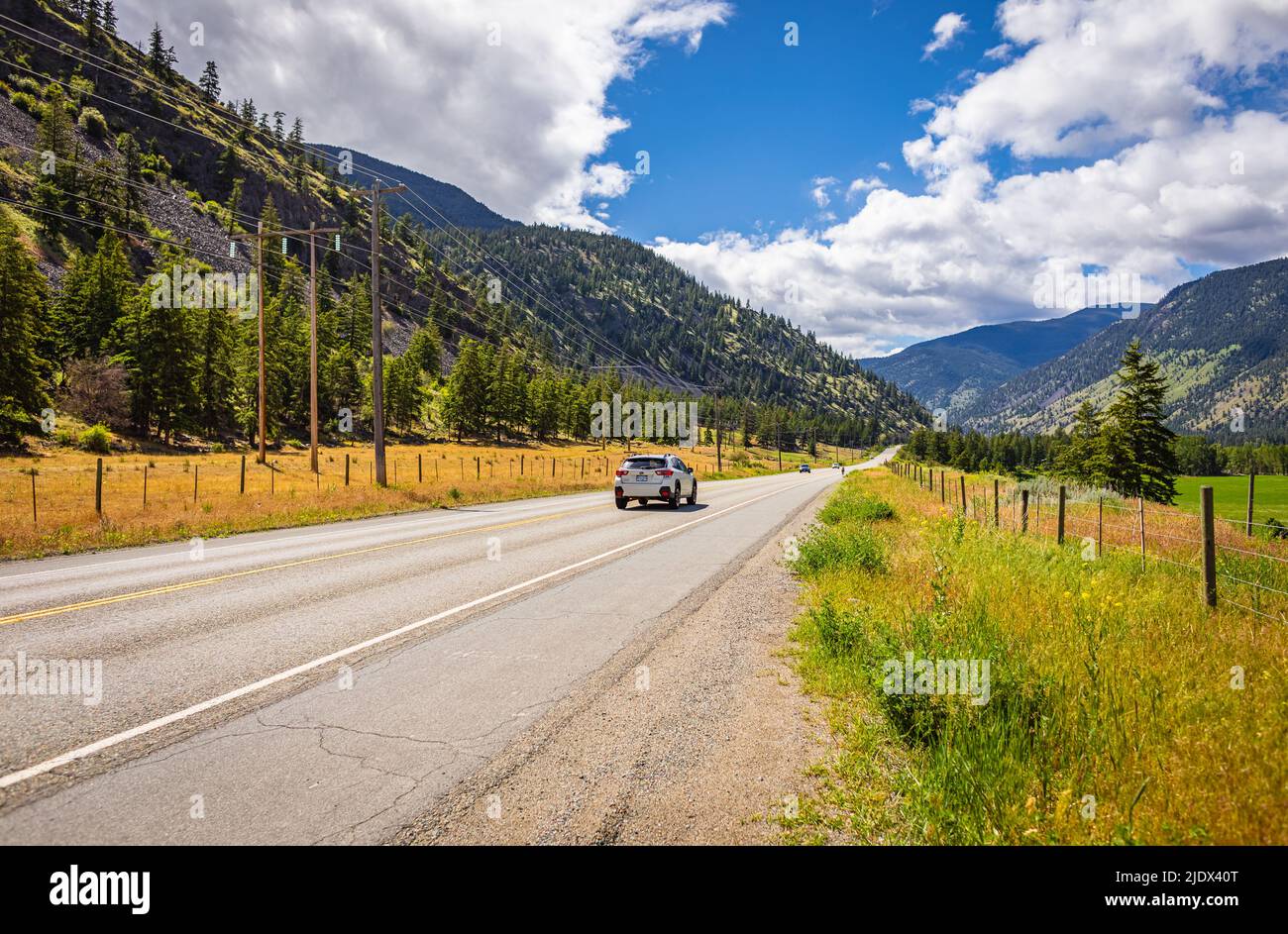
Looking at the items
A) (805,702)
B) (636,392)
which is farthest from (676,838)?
(636,392)

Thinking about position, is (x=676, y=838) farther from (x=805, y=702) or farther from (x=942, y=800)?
(x=805, y=702)

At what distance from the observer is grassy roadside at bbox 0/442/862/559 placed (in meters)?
13.1

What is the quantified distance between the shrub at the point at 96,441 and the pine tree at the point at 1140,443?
70.2 meters

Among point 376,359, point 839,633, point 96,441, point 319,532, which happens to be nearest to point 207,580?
point 319,532

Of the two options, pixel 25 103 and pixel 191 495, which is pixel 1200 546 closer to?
pixel 191 495

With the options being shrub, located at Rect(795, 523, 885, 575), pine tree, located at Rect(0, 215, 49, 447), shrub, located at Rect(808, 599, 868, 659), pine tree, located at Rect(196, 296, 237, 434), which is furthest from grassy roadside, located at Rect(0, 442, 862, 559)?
shrub, located at Rect(808, 599, 868, 659)

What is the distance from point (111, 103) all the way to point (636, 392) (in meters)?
129

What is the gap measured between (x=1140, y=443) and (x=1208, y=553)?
124 ft

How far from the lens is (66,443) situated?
4359cm

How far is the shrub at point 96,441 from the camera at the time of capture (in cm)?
4422

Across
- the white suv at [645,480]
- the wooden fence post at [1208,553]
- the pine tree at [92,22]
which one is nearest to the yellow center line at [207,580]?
the white suv at [645,480]

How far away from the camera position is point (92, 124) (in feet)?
370

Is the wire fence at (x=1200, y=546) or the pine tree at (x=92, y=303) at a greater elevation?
the pine tree at (x=92, y=303)

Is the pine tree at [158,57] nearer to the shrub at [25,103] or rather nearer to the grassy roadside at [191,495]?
the shrub at [25,103]
